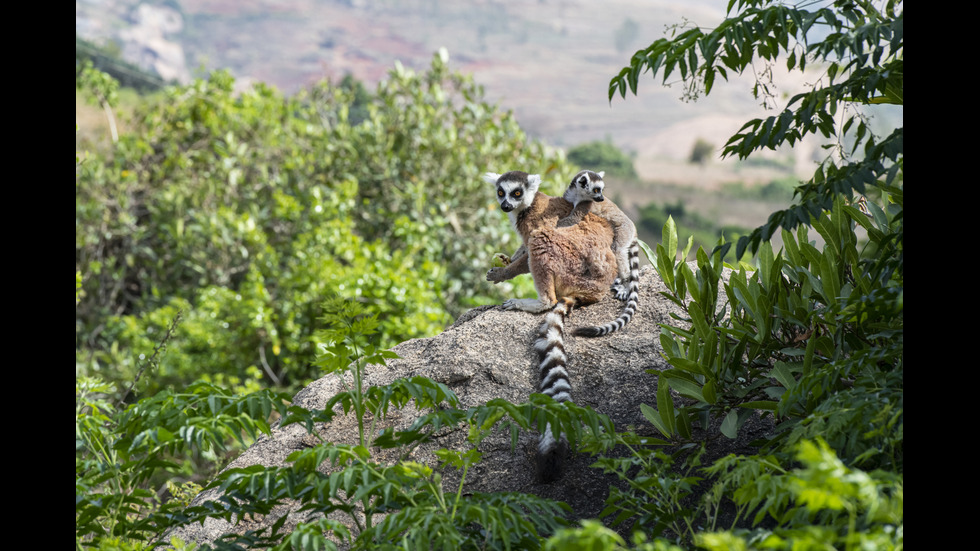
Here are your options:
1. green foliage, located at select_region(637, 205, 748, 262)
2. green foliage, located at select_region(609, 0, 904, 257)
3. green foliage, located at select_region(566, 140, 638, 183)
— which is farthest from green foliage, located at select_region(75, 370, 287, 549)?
green foliage, located at select_region(566, 140, 638, 183)

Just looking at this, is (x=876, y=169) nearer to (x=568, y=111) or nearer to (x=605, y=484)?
(x=605, y=484)

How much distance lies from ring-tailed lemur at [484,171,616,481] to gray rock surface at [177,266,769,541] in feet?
0.27

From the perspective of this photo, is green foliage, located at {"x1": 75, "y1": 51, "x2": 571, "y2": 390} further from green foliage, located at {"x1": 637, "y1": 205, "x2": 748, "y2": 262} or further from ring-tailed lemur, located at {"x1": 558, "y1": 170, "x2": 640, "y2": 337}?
green foliage, located at {"x1": 637, "y1": 205, "x2": 748, "y2": 262}

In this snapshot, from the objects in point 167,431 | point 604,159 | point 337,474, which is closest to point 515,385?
point 337,474

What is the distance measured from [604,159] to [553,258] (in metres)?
22.5

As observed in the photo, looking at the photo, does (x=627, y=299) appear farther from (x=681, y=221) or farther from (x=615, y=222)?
(x=681, y=221)

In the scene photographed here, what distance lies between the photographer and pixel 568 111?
107ft

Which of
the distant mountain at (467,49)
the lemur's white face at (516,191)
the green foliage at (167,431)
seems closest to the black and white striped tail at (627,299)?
the lemur's white face at (516,191)

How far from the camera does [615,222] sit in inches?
145

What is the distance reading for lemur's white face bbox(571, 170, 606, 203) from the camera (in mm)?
3619

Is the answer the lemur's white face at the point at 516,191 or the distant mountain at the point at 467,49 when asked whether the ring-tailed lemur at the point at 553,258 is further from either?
the distant mountain at the point at 467,49

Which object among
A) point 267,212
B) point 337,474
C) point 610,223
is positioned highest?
point 610,223

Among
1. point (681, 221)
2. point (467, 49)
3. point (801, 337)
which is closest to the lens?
point (801, 337)

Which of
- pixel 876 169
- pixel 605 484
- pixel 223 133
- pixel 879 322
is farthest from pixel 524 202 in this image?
pixel 223 133
